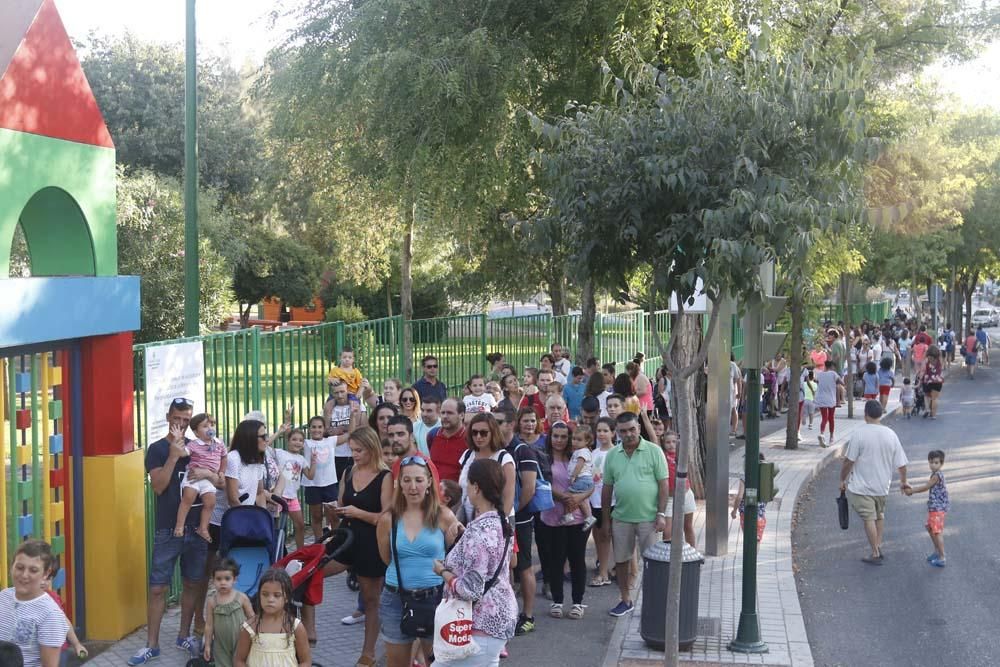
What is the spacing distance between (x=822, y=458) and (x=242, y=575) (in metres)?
13.2

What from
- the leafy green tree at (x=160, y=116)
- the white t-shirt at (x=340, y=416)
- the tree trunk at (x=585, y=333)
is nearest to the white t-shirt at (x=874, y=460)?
the white t-shirt at (x=340, y=416)

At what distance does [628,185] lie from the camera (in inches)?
299

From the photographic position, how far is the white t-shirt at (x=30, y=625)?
5859 mm

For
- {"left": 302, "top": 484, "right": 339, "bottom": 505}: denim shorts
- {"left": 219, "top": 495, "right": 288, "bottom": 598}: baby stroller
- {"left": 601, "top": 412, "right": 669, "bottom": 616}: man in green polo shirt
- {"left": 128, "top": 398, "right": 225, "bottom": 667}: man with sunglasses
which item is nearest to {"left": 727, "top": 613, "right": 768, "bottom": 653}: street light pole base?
{"left": 601, "top": 412, "right": 669, "bottom": 616}: man in green polo shirt

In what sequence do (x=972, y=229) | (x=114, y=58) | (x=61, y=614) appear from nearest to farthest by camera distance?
(x=61, y=614) → (x=114, y=58) → (x=972, y=229)

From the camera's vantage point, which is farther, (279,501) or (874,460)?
(874,460)

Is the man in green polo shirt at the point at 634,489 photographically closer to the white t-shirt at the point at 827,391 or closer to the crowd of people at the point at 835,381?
the crowd of people at the point at 835,381

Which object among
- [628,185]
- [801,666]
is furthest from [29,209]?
[801,666]

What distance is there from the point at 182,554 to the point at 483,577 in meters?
3.47

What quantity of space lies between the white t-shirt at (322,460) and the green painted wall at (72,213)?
99.6 inches

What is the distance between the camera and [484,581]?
5.81 meters

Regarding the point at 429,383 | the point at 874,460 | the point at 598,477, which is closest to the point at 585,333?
the point at 429,383

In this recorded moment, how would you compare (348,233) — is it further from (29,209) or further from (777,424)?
(29,209)

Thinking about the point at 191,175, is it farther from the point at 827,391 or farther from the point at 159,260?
the point at 159,260
